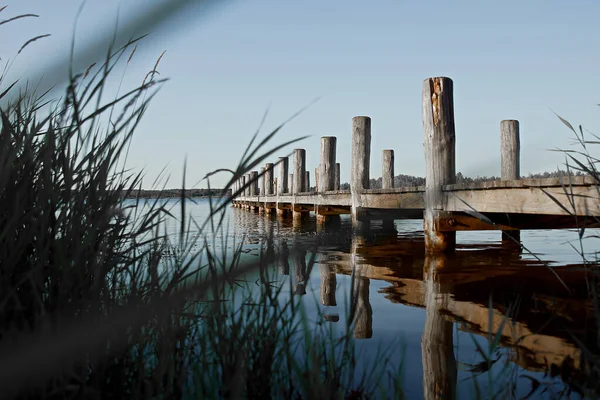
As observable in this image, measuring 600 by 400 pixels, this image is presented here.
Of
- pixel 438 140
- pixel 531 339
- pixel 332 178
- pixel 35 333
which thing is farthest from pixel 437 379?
pixel 332 178

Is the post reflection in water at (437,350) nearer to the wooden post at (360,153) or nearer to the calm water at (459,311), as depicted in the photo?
the calm water at (459,311)

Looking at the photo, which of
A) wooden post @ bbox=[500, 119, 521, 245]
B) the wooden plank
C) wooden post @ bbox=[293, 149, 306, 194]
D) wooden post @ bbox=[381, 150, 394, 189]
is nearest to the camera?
the wooden plank

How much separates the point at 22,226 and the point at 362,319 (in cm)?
208

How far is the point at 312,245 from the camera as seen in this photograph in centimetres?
62

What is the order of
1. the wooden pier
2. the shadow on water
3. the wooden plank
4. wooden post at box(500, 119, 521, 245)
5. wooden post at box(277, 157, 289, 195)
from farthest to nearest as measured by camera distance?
wooden post at box(277, 157, 289, 195)
wooden post at box(500, 119, 521, 245)
the wooden pier
the wooden plank
the shadow on water

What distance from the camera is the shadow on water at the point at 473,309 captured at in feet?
6.28

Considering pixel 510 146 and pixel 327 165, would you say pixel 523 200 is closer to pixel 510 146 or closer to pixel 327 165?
pixel 510 146

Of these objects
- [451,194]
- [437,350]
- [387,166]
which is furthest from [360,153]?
[437,350]

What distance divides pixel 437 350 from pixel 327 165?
926 centimetres

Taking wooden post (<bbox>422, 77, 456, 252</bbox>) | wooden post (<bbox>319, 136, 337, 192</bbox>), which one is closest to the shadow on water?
wooden post (<bbox>422, 77, 456, 252</bbox>)

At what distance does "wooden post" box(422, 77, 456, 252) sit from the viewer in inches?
240

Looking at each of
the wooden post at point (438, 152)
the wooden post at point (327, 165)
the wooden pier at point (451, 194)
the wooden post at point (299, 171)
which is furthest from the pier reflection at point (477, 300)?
the wooden post at point (299, 171)

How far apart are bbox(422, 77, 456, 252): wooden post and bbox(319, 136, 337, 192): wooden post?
5.23 meters

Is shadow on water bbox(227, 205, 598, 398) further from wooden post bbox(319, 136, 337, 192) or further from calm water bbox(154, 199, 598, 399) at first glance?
wooden post bbox(319, 136, 337, 192)
